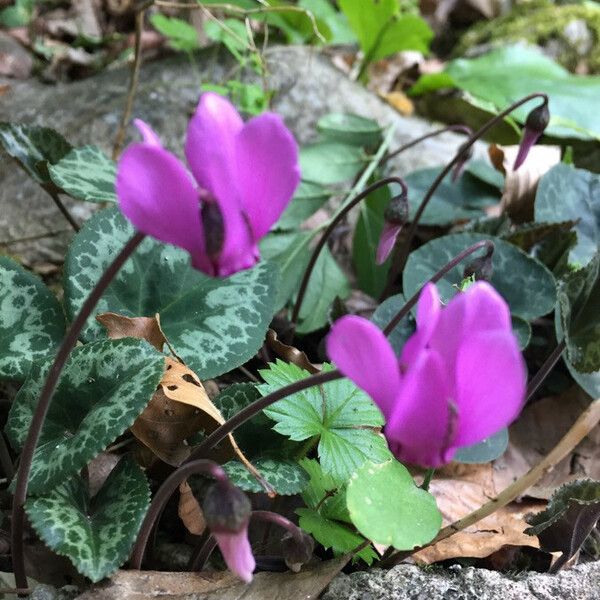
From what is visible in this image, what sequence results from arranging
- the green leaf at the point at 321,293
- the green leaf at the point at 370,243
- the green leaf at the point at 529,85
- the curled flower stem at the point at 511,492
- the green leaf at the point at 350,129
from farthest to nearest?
the green leaf at the point at 529,85 → the green leaf at the point at 350,129 → the green leaf at the point at 370,243 → the green leaf at the point at 321,293 → the curled flower stem at the point at 511,492

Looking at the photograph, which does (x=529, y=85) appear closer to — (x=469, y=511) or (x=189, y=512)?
(x=469, y=511)

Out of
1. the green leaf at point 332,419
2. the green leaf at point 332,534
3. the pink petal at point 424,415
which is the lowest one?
the green leaf at point 332,534

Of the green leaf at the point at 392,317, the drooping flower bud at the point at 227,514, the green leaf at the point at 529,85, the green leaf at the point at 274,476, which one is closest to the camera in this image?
the drooping flower bud at the point at 227,514

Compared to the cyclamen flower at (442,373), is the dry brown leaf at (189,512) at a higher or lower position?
lower

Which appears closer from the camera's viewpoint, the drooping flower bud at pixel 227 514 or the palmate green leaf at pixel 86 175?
the drooping flower bud at pixel 227 514

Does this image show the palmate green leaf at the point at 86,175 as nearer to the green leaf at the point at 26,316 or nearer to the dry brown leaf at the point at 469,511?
the green leaf at the point at 26,316

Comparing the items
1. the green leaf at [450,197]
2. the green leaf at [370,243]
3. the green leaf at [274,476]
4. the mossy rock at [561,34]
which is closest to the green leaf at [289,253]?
the green leaf at [370,243]

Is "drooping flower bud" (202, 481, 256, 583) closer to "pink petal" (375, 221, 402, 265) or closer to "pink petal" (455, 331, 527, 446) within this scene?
"pink petal" (455, 331, 527, 446)
